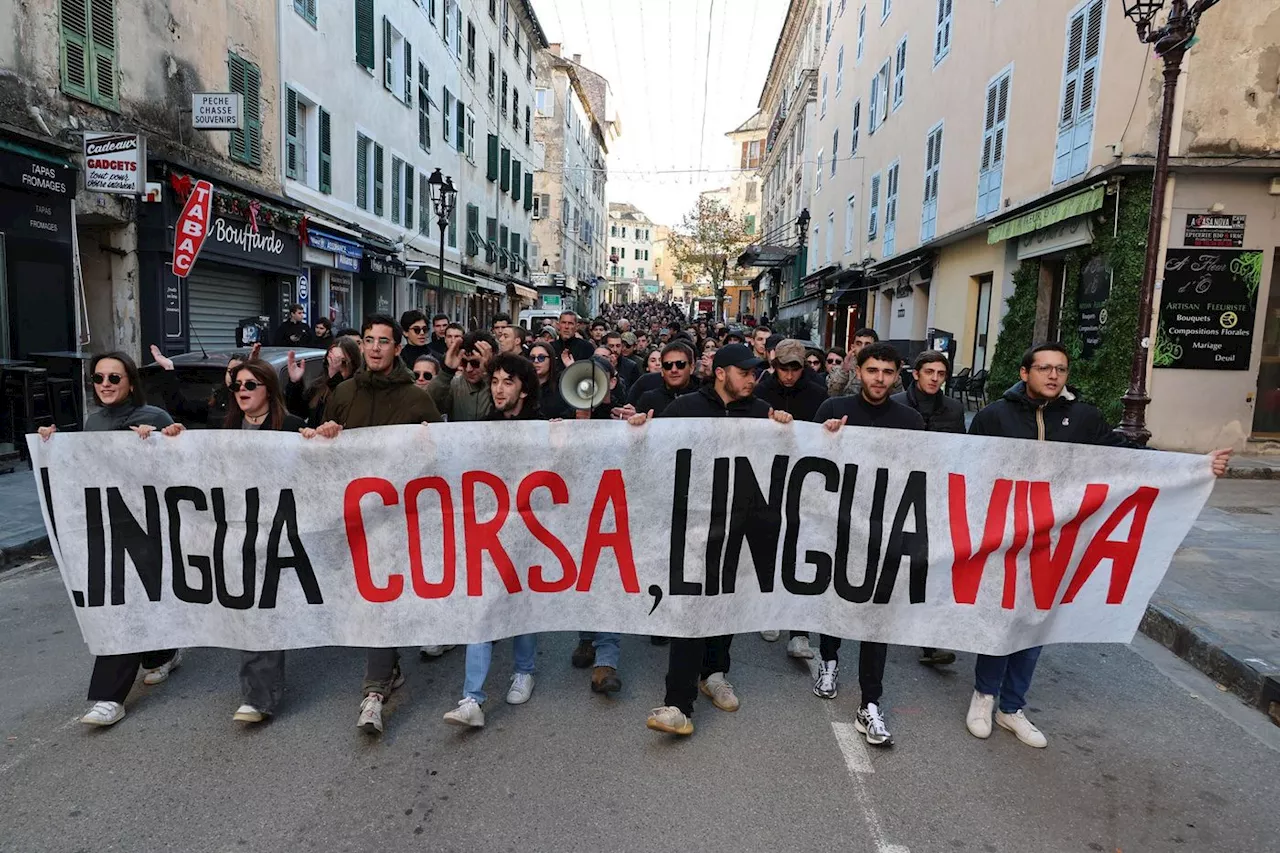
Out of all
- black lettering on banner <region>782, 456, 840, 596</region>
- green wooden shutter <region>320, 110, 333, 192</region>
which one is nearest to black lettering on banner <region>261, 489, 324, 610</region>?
black lettering on banner <region>782, 456, 840, 596</region>

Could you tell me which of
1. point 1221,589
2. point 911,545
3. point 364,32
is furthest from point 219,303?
point 1221,589

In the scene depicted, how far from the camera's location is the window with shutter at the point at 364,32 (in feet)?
64.1

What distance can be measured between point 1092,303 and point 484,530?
38.8ft

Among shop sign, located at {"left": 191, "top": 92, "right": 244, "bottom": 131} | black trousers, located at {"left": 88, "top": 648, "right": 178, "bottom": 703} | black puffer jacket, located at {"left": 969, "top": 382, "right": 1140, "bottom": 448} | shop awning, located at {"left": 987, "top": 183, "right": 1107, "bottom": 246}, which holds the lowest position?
black trousers, located at {"left": 88, "top": 648, "right": 178, "bottom": 703}

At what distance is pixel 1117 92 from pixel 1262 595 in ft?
29.0

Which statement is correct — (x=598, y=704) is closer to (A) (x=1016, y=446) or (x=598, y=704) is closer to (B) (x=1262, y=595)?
(A) (x=1016, y=446)

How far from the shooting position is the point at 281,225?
15.8 m

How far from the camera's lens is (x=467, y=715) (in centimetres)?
376

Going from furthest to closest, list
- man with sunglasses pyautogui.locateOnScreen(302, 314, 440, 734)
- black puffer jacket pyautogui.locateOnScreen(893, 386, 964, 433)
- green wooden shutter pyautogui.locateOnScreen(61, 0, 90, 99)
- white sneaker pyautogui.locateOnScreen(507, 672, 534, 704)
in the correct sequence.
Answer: green wooden shutter pyautogui.locateOnScreen(61, 0, 90, 99)
black puffer jacket pyautogui.locateOnScreen(893, 386, 964, 433)
man with sunglasses pyautogui.locateOnScreen(302, 314, 440, 734)
white sneaker pyautogui.locateOnScreen(507, 672, 534, 704)

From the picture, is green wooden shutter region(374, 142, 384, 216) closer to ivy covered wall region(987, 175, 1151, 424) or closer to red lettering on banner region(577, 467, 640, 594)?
ivy covered wall region(987, 175, 1151, 424)

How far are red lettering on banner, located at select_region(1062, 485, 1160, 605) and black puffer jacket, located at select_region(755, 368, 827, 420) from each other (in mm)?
1706

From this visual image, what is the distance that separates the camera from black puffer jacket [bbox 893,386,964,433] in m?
5.13

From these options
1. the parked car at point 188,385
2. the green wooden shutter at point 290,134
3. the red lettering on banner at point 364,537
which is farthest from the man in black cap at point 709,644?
the green wooden shutter at point 290,134

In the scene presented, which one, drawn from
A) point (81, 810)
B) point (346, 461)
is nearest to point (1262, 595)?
point (346, 461)
